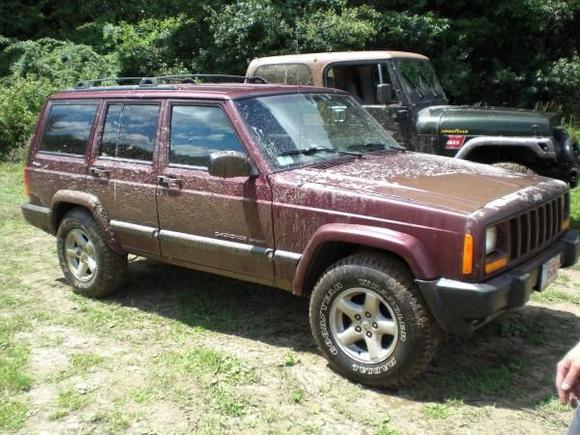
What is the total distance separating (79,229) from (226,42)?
9.11m

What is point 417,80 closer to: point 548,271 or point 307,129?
point 307,129

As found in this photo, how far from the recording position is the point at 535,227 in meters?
4.03

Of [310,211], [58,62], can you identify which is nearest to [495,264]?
[310,211]

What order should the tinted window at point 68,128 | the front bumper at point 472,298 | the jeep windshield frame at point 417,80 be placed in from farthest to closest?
the jeep windshield frame at point 417,80, the tinted window at point 68,128, the front bumper at point 472,298

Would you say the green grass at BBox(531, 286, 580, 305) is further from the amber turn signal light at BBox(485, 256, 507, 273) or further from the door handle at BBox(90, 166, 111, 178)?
the door handle at BBox(90, 166, 111, 178)

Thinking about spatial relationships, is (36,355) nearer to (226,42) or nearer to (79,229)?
(79,229)

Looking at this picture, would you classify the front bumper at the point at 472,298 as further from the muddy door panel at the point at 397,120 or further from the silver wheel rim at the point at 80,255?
the muddy door panel at the point at 397,120

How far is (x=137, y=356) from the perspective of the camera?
4422 millimetres

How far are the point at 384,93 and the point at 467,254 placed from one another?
434 cm

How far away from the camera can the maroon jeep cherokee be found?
3.62 metres

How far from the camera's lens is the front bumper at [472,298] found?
346 centimetres

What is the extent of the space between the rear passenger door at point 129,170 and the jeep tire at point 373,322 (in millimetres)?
1654

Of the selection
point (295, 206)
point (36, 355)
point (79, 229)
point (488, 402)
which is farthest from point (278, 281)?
point (79, 229)

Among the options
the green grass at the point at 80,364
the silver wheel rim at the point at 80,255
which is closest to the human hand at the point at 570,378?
the green grass at the point at 80,364
